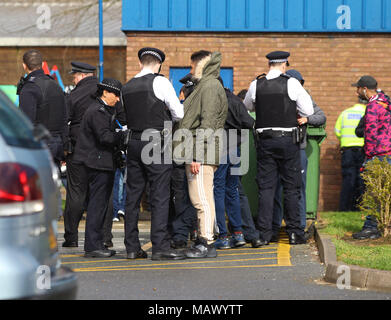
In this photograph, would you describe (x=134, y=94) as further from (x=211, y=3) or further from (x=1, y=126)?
(x=211, y=3)

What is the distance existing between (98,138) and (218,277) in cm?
212

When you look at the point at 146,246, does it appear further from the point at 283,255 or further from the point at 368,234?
the point at 368,234

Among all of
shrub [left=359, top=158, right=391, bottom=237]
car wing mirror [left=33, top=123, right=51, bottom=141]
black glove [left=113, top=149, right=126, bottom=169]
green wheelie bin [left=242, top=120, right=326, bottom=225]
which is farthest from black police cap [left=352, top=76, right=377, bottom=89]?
car wing mirror [left=33, top=123, right=51, bottom=141]

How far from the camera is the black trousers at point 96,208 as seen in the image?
27.1ft

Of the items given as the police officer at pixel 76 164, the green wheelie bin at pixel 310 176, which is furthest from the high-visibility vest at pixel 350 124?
the police officer at pixel 76 164

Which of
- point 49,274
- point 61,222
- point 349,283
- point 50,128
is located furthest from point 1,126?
point 61,222

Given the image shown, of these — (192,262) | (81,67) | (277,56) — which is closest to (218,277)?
(192,262)

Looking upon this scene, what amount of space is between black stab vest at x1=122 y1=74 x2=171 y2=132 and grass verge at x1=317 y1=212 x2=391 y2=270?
2.14 meters

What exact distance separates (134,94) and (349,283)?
270 cm

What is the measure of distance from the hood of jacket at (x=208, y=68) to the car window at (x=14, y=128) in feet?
14.5

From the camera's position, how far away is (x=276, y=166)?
9.16 m

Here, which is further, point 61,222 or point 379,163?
point 61,222

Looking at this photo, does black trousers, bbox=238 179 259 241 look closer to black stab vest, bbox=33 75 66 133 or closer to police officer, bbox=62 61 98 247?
police officer, bbox=62 61 98 247

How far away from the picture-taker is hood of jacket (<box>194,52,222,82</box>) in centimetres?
830
